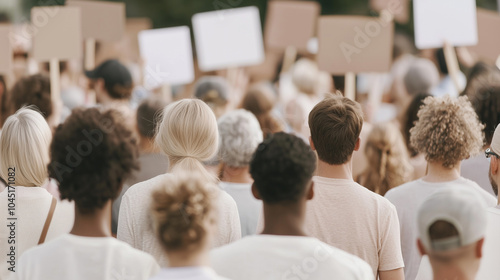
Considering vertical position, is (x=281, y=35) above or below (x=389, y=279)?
above

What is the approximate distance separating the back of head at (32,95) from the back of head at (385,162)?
2438 mm

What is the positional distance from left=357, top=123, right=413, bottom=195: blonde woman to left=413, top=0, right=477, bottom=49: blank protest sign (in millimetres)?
2322

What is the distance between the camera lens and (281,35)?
28.8 feet

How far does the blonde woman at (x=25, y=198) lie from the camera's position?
3.85 metres

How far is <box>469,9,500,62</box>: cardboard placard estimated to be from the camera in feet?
24.1

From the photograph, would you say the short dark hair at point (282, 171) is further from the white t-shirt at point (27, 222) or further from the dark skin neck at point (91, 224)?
the white t-shirt at point (27, 222)

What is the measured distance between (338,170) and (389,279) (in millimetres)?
553

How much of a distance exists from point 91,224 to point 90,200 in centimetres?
9

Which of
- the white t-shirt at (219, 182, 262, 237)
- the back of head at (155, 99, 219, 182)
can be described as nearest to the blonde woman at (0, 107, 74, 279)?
the back of head at (155, 99, 219, 182)

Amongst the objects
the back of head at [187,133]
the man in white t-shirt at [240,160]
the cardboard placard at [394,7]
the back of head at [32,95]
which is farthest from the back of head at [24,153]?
the cardboard placard at [394,7]

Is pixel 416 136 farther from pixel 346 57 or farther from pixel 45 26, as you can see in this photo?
pixel 45 26

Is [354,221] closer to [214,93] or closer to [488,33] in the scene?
[214,93]

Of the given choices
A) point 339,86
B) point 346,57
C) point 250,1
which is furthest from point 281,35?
point 250,1

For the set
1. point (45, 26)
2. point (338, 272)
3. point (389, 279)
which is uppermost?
point (45, 26)
